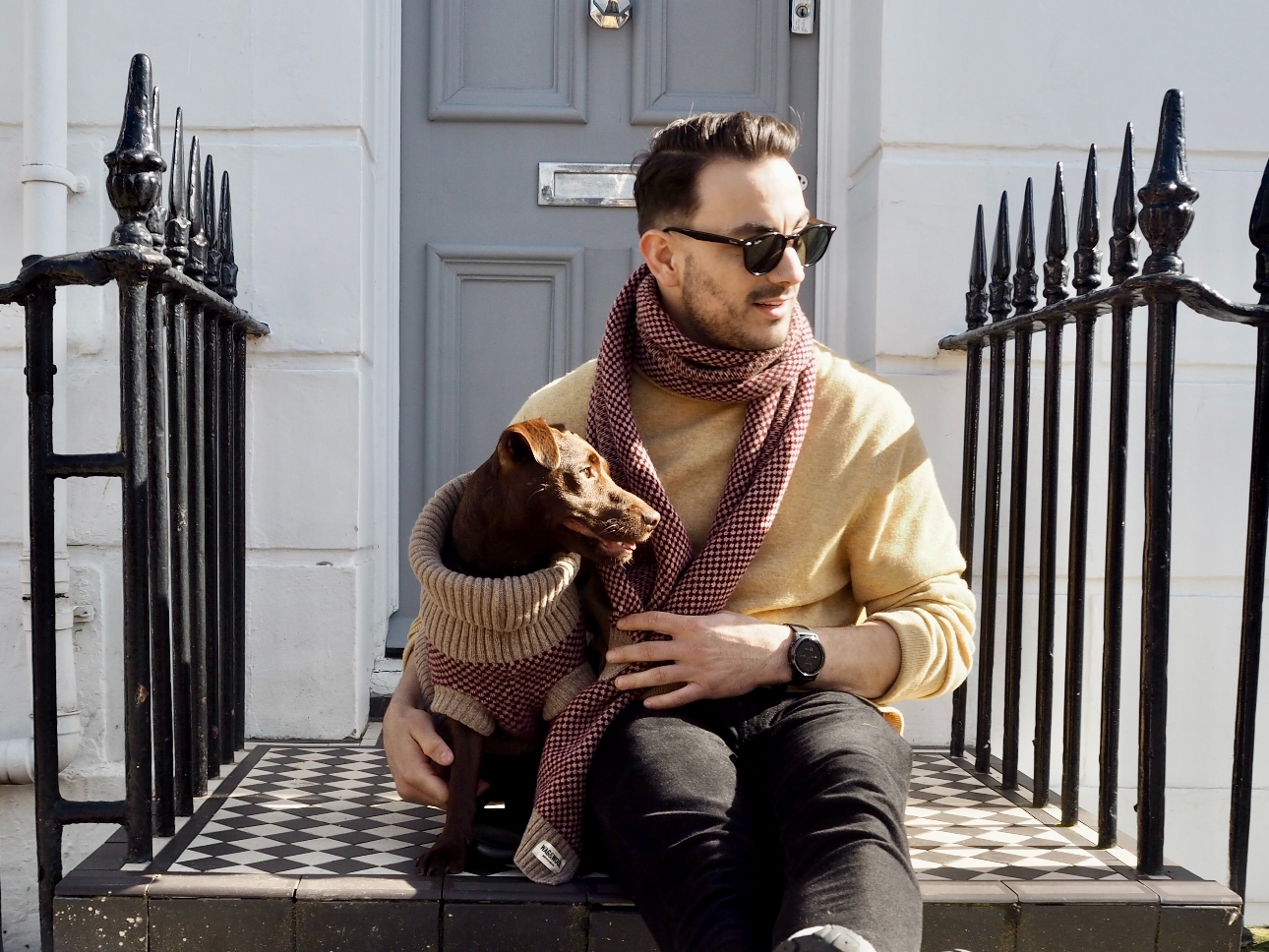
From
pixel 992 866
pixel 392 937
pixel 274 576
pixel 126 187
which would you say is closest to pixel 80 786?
pixel 274 576

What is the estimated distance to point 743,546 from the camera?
228 centimetres

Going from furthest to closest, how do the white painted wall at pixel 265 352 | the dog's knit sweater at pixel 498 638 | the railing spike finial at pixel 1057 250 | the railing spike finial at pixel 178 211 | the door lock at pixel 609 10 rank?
the door lock at pixel 609 10
the white painted wall at pixel 265 352
the railing spike finial at pixel 1057 250
the railing spike finial at pixel 178 211
the dog's knit sweater at pixel 498 638

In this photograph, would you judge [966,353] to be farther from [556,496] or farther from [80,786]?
[80,786]

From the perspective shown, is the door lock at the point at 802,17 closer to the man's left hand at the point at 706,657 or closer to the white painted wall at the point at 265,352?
the white painted wall at the point at 265,352

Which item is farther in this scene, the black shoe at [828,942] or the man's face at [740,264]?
the man's face at [740,264]

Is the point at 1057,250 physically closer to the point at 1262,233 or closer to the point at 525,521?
the point at 1262,233

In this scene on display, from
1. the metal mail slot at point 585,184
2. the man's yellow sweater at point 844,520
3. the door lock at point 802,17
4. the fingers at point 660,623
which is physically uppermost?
the door lock at point 802,17

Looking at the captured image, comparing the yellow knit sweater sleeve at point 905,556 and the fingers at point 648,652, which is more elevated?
the yellow knit sweater sleeve at point 905,556

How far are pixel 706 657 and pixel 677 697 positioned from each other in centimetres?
9

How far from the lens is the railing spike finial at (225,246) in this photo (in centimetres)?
297

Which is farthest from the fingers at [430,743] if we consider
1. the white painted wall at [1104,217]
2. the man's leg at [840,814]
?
the white painted wall at [1104,217]

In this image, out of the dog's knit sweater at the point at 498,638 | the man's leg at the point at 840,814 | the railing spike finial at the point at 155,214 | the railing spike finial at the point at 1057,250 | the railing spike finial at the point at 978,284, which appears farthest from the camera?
the railing spike finial at the point at 978,284

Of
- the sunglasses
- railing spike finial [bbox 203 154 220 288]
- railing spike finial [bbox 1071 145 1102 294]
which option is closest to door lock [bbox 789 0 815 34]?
railing spike finial [bbox 1071 145 1102 294]

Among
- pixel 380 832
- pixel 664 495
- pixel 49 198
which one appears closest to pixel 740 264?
pixel 664 495
